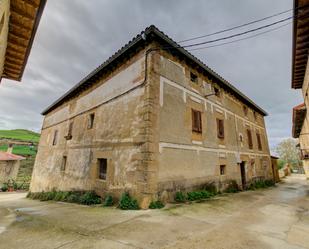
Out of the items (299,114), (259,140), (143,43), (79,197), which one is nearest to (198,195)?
(79,197)

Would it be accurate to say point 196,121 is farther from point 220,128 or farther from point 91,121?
point 91,121

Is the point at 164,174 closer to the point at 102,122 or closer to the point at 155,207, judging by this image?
the point at 155,207

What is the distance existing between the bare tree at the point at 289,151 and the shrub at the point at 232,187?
45855mm

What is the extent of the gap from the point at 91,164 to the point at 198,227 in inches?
247

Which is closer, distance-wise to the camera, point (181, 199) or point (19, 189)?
point (181, 199)

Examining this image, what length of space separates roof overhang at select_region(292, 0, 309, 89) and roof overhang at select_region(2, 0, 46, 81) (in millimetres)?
6678

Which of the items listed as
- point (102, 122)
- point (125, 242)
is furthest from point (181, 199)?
point (102, 122)

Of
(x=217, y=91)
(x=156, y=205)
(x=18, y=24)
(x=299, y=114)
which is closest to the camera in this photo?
(x=18, y=24)

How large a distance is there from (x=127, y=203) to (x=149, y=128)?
8.85 feet

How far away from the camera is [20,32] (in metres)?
4.40

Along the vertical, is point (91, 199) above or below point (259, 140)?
below

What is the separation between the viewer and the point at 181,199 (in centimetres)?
641

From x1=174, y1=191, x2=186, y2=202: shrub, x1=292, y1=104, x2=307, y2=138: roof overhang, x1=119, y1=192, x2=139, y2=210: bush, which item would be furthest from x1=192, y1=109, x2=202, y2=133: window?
x1=292, y1=104, x2=307, y2=138: roof overhang

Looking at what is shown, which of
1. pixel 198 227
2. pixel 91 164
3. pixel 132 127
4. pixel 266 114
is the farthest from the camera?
pixel 266 114
